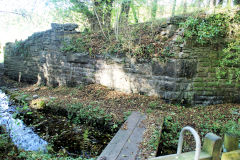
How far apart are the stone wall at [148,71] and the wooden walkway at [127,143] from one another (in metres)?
1.93

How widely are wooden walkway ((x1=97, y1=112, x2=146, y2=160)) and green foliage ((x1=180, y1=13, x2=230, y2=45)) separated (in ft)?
10.8

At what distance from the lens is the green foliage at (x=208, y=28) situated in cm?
512

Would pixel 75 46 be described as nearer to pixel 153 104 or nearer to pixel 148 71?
pixel 148 71

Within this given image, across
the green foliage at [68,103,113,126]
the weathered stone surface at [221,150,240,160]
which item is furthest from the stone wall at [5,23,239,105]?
the weathered stone surface at [221,150,240,160]

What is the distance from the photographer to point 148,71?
5.86 m

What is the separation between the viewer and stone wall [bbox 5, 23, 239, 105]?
5.27 m

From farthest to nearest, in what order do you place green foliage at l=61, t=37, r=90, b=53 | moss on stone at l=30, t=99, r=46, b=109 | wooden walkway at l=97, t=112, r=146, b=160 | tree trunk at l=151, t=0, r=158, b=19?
1. green foliage at l=61, t=37, r=90, b=53
2. tree trunk at l=151, t=0, r=158, b=19
3. moss on stone at l=30, t=99, r=46, b=109
4. wooden walkway at l=97, t=112, r=146, b=160

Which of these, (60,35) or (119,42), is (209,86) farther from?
(60,35)

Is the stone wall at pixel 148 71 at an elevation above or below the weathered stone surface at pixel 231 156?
above

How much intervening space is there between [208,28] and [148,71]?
2417 millimetres

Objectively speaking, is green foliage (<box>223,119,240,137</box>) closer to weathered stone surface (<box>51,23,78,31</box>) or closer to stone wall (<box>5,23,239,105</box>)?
stone wall (<box>5,23,239,105</box>)

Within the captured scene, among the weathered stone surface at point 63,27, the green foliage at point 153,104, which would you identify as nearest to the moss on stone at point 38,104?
the green foliage at point 153,104

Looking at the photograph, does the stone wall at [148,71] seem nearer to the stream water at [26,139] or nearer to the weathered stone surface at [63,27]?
the weathered stone surface at [63,27]

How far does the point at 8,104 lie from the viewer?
21.7 ft
